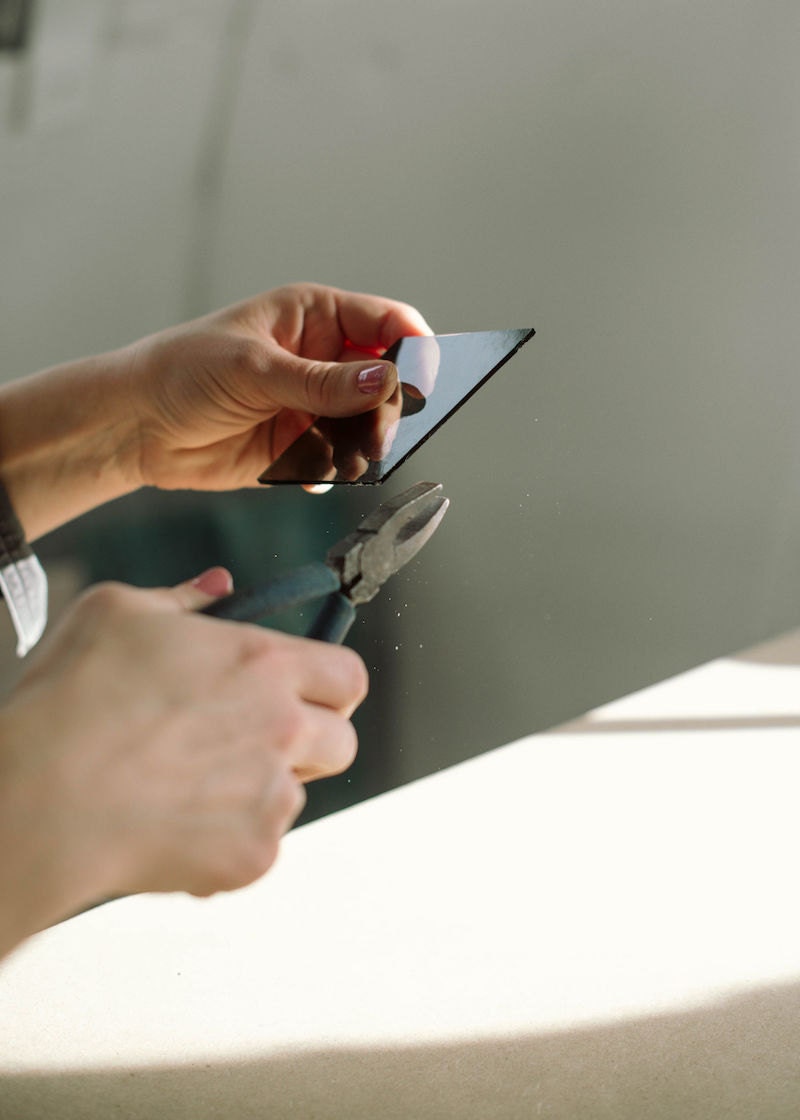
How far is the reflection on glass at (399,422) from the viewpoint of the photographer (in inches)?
31.9

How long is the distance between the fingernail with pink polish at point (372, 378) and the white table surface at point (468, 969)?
0.51m

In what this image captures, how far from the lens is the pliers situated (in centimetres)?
49

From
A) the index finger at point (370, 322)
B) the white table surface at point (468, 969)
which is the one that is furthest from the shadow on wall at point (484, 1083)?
the index finger at point (370, 322)

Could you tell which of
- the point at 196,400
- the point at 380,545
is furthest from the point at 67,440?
the point at 380,545

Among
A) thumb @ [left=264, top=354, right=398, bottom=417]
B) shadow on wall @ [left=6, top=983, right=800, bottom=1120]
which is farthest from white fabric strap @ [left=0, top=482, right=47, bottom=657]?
shadow on wall @ [left=6, top=983, right=800, bottom=1120]

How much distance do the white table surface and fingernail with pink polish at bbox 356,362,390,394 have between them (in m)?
0.51

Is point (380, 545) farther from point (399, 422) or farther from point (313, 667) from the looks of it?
point (399, 422)

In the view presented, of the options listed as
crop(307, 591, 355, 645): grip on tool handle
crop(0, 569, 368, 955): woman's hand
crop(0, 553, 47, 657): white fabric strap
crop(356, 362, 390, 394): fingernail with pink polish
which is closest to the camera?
crop(0, 569, 368, 955): woman's hand

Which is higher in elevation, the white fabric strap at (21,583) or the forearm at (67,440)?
the forearm at (67,440)

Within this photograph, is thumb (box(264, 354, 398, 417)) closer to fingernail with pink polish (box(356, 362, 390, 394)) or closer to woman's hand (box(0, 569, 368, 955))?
fingernail with pink polish (box(356, 362, 390, 394))

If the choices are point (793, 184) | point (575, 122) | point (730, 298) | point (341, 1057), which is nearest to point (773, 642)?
point (730, 298)

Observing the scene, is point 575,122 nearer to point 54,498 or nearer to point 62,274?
point 62,274

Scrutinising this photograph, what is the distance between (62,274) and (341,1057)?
0.69 metres

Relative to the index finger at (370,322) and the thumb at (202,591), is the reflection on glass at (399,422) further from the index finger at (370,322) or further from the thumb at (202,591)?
the thumb at (202,591)
